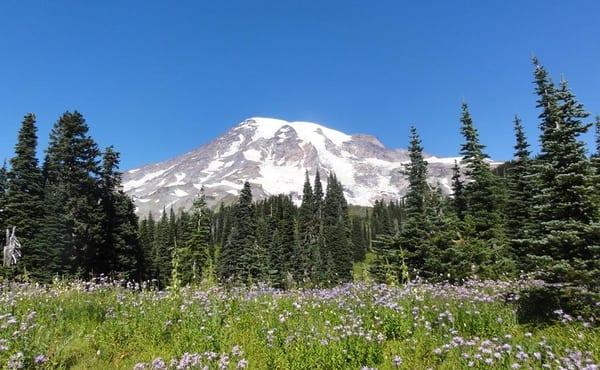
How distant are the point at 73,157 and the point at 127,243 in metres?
12.5

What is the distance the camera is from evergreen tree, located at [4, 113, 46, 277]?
40594 mm

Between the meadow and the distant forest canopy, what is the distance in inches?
65.9

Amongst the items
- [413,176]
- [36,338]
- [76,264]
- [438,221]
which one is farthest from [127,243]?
[36,338]

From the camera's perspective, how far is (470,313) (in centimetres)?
798

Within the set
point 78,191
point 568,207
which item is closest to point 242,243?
point 78,191

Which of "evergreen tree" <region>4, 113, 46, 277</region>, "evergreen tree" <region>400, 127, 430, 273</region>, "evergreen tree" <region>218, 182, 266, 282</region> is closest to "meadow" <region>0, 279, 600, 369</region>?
"evergreen tree" <region>400, 127, 430, 273</region>

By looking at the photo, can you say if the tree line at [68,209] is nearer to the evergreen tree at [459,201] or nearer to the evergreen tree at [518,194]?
the evergreen tree at [459,201]

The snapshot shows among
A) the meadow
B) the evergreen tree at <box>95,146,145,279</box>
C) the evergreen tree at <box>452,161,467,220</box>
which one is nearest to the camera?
the meadow

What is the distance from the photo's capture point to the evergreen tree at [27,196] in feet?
133

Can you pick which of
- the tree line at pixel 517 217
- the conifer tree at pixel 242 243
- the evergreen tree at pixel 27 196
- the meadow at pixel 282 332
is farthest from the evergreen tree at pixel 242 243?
the meadow at pixel 282 332

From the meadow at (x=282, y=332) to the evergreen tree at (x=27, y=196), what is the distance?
35710 millimetres

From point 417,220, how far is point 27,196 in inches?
1630

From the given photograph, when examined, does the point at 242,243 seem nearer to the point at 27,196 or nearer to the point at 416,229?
the point at 27,196

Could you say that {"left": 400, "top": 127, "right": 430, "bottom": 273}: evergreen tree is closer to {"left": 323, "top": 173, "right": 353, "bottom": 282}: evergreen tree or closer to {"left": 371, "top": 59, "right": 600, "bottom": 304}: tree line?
{"left": 371, "top": 59, "right": 600, "bottom": 304}: tree line
